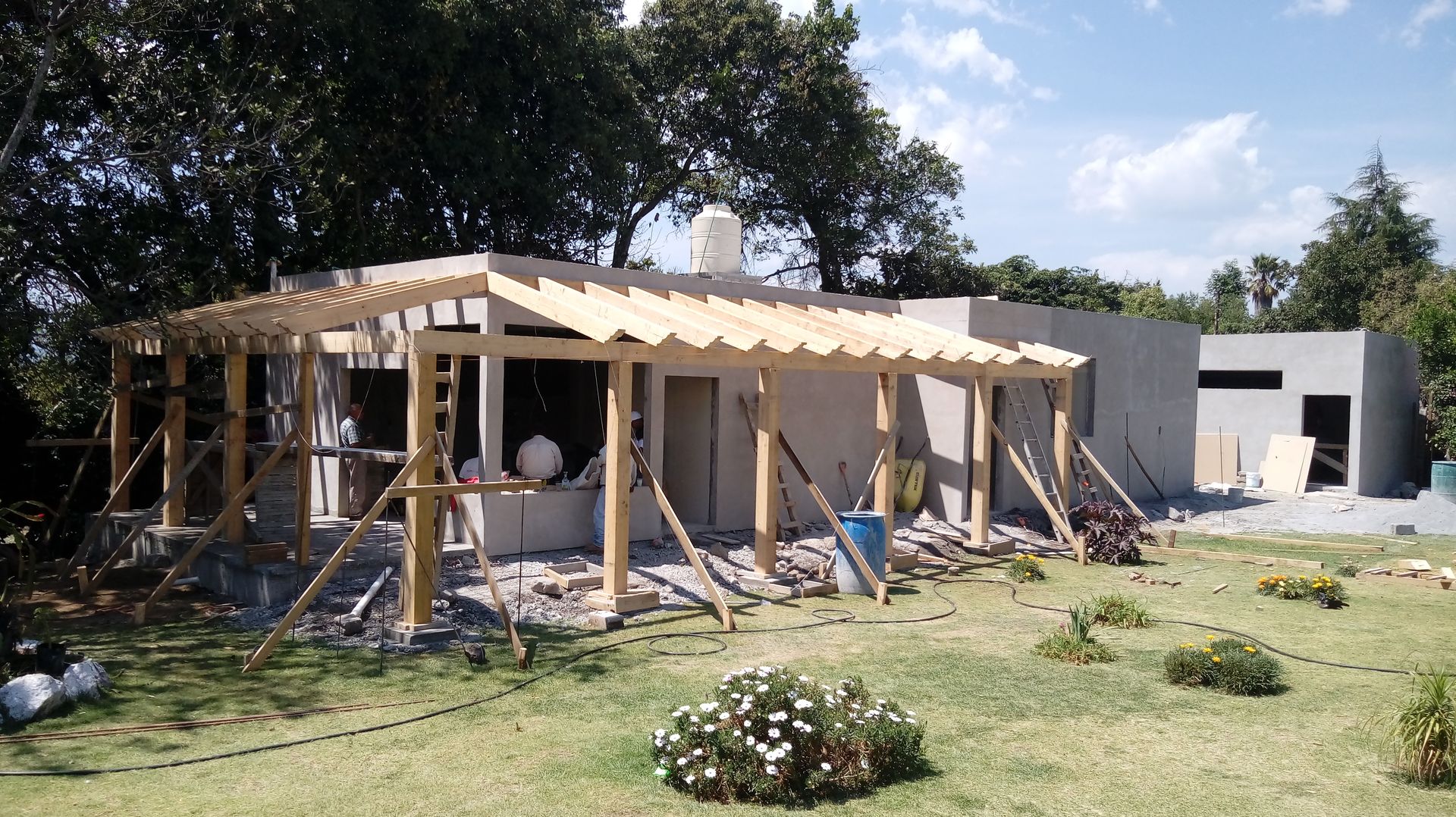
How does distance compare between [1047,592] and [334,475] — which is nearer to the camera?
[1047,592]

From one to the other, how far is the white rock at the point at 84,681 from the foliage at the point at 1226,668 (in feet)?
25.5

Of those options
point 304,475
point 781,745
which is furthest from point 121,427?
point 781,745

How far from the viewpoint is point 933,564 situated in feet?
43.3

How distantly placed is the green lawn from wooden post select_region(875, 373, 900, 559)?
96.0 inches

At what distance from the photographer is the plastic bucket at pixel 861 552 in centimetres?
1134

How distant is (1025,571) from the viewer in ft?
41.1

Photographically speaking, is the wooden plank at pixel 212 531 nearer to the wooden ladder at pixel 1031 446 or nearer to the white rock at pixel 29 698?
the white rock at pixel 29 698

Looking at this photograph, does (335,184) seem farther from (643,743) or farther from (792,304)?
(643,743)

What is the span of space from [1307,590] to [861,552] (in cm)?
511

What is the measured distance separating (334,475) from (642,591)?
5.53 m

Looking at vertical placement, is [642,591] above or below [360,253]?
below

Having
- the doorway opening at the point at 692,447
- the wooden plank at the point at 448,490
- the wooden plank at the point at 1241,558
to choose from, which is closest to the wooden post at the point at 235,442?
the wooden plank at the point at 448,490

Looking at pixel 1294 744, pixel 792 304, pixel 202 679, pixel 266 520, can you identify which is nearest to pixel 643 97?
pixel 792 304

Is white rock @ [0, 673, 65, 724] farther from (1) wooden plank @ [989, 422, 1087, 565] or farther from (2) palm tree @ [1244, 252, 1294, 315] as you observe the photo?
(2) palm tree @ [1244, 252, 1294, 315]
